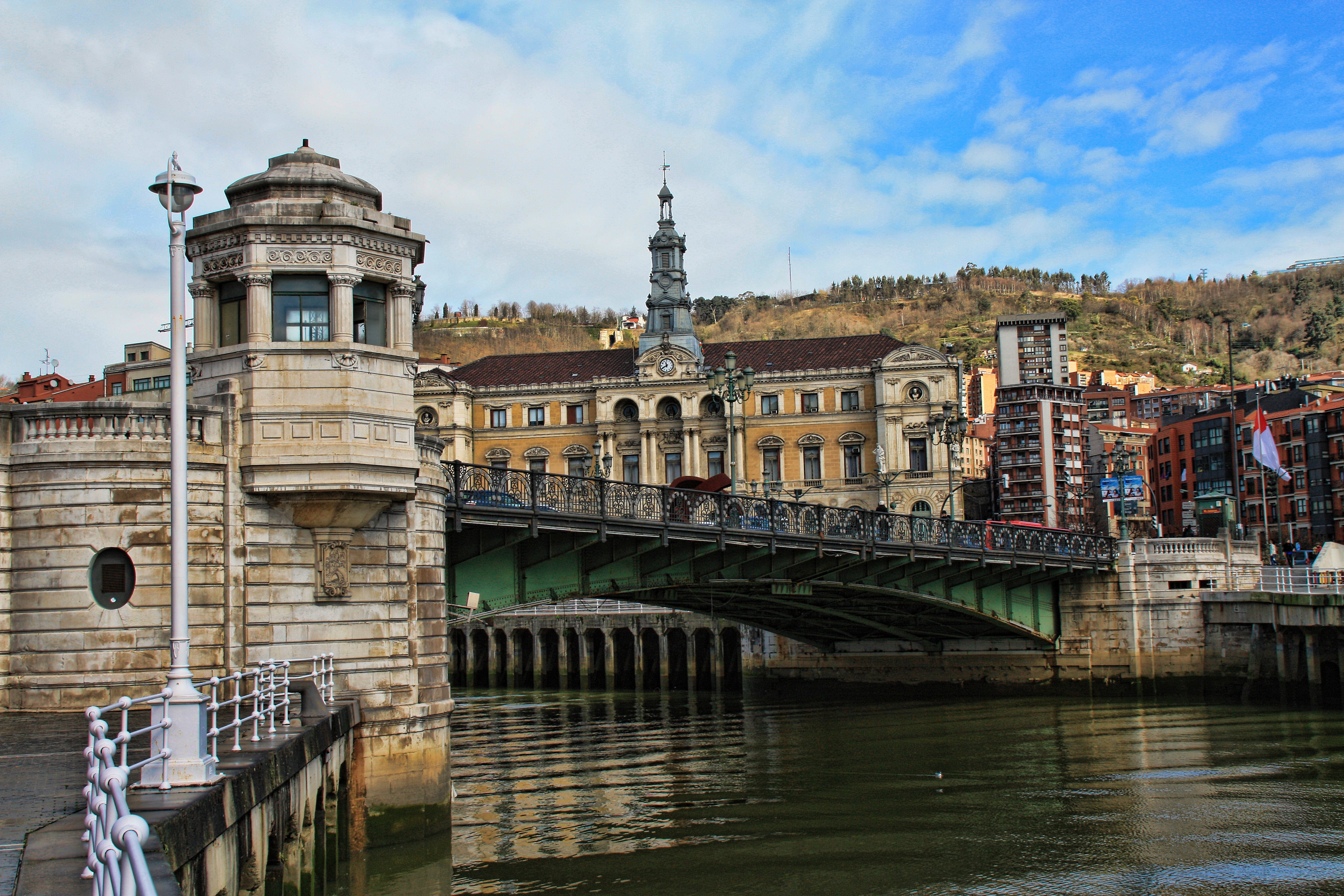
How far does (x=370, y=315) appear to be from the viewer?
22312 mm

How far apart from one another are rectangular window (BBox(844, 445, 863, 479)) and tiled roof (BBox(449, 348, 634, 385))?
16.5 metres

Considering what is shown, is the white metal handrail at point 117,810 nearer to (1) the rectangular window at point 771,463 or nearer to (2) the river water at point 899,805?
(2) the river water at point 899,805

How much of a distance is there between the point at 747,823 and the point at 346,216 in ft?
51.4

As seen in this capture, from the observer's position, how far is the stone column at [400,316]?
73.5 ft

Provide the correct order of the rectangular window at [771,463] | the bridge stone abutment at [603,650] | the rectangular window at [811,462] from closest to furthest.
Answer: the bridge stone abutment at [603,650] < the rectangular window at [811,462] < the rectangular window at [771,463]

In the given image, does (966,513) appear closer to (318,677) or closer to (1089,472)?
(1089,472)

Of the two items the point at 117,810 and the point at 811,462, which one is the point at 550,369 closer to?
the point at 811,462

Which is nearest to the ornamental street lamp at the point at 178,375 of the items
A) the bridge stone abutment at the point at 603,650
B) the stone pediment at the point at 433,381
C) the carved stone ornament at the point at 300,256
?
the carved stone ornament at the point at 300,256

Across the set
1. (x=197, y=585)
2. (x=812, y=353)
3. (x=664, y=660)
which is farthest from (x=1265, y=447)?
(x=197, y=585)

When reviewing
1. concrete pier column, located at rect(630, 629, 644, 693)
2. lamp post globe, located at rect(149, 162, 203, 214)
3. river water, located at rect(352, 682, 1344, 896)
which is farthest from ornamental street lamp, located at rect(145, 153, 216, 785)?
concrete pier column, located at rect(630, 629, 644, 693)

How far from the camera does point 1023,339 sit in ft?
504

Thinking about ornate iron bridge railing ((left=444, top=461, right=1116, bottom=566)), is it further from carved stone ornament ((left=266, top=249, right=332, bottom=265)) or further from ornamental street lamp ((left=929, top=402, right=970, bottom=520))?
ornamental street lamp ((left=929, top=402, right=970, bottom=520))

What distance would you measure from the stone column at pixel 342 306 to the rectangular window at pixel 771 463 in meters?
68.6

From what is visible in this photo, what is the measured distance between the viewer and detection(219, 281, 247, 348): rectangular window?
70.8ft
